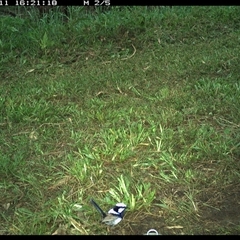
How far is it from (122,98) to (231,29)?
212cm

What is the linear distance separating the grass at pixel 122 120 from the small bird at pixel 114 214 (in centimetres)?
4

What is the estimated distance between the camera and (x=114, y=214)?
7.13 ft

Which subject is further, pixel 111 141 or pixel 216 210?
pixel 111 141

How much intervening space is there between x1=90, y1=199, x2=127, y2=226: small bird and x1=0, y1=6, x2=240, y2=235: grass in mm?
43

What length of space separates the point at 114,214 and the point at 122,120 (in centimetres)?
112

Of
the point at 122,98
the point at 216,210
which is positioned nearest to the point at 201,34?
the point at 122,98

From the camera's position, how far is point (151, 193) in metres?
2.33

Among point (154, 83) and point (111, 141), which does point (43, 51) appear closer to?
point (154, 83)

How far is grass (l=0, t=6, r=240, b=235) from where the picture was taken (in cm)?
230

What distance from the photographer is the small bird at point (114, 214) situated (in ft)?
7.11

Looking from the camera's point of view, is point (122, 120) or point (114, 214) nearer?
point (114, 214)

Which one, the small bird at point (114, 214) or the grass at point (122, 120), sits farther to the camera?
the grass at point (122, 120)
